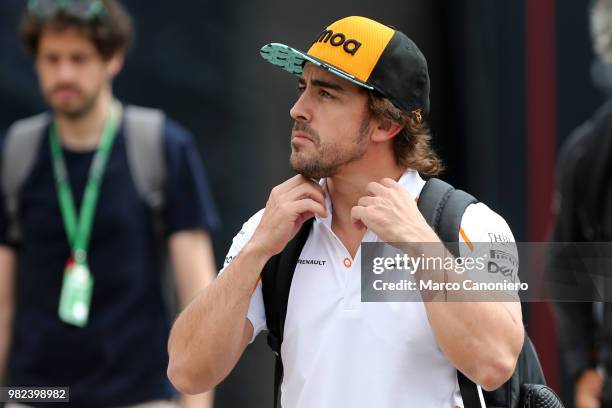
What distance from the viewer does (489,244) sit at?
381 centimetres

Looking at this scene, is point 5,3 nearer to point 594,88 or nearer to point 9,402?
point 9,402

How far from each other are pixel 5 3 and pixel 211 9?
122 cm

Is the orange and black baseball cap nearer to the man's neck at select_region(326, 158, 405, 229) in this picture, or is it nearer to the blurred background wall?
the man's neck at select_region(326, 158, 405, 229)

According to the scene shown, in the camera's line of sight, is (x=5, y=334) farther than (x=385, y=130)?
Yes

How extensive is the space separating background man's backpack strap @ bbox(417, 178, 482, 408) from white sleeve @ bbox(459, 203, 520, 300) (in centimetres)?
2

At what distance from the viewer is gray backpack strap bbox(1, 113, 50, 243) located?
5.88 meters

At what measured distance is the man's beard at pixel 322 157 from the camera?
157 inches

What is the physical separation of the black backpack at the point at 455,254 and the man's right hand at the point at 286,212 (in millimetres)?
97

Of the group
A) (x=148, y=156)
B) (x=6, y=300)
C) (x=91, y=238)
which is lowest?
(x=6, y=300)

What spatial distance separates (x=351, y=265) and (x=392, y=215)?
0.26 m

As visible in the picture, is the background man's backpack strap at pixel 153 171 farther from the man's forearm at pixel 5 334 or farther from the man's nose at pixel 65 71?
the man's forearm at pixel 5 334

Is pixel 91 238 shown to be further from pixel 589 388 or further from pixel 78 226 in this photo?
pixel 589 388

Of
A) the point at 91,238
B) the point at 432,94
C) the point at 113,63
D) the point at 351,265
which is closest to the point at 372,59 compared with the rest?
the point at 351,265

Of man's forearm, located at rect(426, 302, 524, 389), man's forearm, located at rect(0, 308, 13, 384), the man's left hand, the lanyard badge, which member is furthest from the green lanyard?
man's forearm, located at rect(426, 302, 524, 389)
